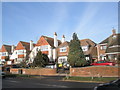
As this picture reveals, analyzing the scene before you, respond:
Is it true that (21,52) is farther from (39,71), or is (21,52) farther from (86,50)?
(39,71)

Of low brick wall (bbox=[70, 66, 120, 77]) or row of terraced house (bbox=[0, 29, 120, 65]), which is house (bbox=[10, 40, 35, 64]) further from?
low brick wall (bbox=[70, 66, 120, 77])

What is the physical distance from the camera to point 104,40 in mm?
41812

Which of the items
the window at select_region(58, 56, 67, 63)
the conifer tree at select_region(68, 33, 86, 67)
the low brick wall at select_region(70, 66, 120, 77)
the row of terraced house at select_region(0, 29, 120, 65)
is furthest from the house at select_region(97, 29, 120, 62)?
the low brick wall at select_region(70, 66, 120, 77)

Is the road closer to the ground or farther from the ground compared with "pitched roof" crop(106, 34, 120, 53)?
closer to the ground

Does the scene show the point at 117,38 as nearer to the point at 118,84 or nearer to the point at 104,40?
the point at 104,40

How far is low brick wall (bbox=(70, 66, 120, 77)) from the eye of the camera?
23031 mm

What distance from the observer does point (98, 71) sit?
24.3m

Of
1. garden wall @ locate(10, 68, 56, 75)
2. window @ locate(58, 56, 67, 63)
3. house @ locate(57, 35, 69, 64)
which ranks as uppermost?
house @ locate(57, 35, 69, 64)

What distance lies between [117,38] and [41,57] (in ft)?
58.9

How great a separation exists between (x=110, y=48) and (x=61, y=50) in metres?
15.0

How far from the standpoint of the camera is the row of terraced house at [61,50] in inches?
1449

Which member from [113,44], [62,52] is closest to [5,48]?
[62,52]

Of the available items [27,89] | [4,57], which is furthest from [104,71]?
[4,57]

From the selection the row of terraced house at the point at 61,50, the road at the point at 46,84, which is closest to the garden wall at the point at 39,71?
the row of terraced house at the point at 61,50
